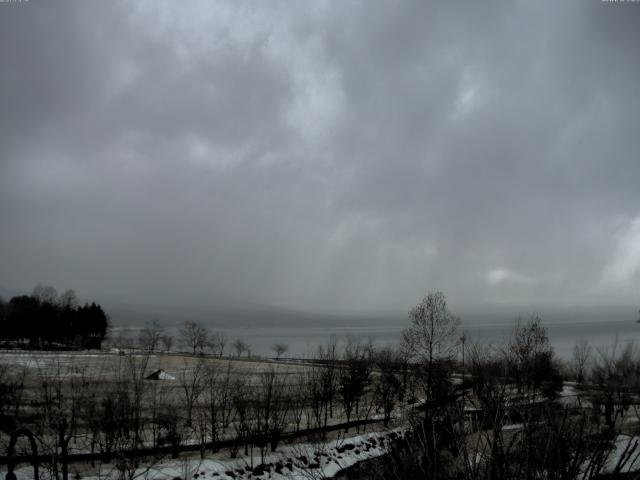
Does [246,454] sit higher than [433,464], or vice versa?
[433,464]

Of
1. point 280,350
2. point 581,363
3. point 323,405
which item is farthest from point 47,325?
point 581,363

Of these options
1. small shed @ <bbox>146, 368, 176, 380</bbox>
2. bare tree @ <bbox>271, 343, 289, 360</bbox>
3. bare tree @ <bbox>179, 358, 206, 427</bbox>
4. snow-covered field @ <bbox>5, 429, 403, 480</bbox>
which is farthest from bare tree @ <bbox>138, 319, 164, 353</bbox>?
snow-covered field @ <bbox>5, 429, 403, 480</bbox>

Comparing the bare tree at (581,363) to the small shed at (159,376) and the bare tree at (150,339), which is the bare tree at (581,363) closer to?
the small shed at (159,376)

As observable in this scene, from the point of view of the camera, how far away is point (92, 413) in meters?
25.8

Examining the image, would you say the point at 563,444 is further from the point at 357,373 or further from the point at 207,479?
the point at 357,373

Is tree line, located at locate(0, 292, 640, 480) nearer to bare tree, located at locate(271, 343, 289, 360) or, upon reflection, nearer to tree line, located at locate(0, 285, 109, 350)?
tree line, located at locate(0, 285, 109, 350)

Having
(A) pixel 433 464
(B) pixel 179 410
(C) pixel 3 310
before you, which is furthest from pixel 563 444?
(C) pixel 3 310

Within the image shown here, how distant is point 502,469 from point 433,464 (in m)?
Result: 0.99

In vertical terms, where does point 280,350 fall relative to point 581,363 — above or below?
below

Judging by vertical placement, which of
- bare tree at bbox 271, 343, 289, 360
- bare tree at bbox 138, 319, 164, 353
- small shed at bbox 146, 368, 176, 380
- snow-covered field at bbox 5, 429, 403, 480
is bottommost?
bare tree at bbox 271, 343, 289, 360

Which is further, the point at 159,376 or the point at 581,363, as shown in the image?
the point at 159,376

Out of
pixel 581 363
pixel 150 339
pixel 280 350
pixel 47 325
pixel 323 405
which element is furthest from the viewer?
pixel 280 350

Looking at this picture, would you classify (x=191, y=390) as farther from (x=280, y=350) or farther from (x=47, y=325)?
(x=280, y=350)

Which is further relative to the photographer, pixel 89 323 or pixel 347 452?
pixel 89 323
